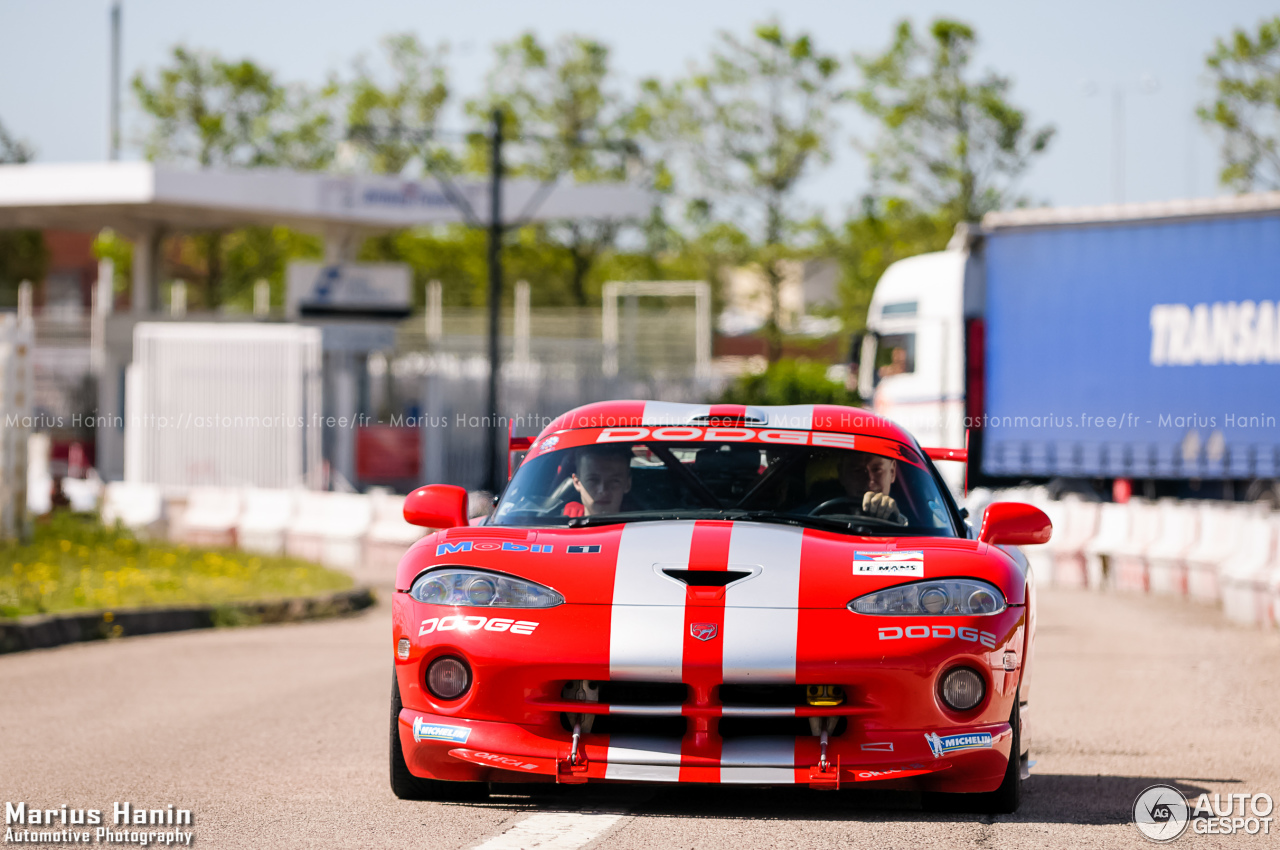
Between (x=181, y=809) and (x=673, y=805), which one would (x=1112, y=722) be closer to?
(x=673, y=805)

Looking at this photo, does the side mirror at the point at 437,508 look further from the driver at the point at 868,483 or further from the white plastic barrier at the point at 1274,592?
the white plastic barrier at the point at 1274,592

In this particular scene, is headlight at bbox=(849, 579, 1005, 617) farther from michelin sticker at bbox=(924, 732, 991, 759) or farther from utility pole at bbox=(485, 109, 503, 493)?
utility pole at bbox=(485, 109, 503, 493)

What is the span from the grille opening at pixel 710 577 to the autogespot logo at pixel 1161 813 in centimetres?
150

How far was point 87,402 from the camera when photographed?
38844 millimetres

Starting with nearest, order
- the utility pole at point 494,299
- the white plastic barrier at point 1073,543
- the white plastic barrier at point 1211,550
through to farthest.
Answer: the white plastic barrier at point 1211,550, the white plastic barrier at point 1073,543, the utility pole at point 494,299

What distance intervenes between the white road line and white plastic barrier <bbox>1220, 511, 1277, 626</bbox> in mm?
9811

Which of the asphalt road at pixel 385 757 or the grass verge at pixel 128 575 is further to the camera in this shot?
the grass verge at pixel 128 575

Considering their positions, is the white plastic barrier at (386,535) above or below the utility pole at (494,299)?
below

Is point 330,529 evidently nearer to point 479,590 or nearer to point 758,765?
point 479,590

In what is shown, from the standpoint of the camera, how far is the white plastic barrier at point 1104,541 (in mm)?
18719

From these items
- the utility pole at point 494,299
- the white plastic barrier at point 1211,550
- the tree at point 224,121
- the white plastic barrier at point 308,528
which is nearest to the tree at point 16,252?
the tree at point 224,121

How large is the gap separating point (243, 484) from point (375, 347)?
3.78 meters

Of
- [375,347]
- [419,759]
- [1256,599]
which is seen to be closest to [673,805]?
[419,759]

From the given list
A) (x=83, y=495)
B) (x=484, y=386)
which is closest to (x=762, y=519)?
(x=83, y=495)
